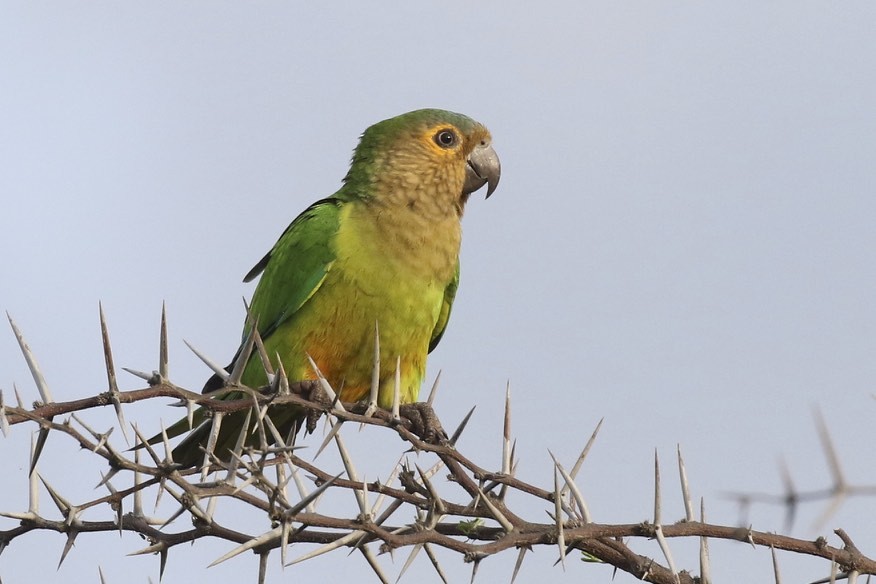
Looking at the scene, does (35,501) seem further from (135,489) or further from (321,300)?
(321,300)

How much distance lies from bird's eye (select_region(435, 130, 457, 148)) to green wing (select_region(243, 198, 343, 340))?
0.92 meters

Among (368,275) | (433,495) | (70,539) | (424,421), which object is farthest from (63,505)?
(368,275)

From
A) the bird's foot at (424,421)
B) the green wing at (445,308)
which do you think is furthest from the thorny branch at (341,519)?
the green wing at (445,308)

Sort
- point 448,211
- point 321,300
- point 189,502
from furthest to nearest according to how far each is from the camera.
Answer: point 448,211
point 321,300
point 189,502

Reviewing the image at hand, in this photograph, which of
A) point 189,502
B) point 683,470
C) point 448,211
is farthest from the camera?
point 448,211

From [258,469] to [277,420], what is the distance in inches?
141

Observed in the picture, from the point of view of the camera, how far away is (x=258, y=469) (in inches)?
108

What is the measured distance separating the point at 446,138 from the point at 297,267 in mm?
1647

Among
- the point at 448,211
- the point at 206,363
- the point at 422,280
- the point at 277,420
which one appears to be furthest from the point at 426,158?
the point at 206,363

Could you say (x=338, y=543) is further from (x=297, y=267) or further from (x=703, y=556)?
(x=297, y=267)

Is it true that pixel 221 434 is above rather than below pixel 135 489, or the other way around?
above

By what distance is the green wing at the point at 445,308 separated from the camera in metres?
6.79

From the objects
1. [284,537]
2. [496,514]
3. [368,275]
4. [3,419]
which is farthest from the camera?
[368,275]

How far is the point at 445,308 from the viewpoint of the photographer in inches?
271
